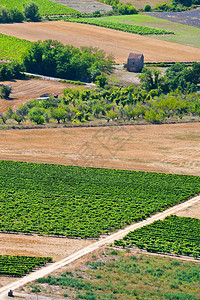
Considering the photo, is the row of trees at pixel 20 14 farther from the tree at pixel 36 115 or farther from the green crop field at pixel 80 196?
the green crop field at pixel 80 196

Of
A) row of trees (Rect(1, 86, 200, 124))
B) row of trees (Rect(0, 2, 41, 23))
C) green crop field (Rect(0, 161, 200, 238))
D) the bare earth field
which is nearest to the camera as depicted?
green crop field (Rect(0, 161, 200, 238))

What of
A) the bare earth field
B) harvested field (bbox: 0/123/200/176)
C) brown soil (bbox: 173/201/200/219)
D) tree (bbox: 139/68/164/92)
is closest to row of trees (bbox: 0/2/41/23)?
the bare earth field

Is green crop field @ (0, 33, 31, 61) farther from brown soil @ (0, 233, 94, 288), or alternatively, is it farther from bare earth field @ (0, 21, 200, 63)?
brown soil @ (0, 233, 94, 288)

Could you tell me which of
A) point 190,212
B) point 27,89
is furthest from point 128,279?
point 27,89

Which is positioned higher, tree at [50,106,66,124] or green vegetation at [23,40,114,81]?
green vegetation at [23,40,114,81]

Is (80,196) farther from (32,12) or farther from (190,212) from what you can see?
(32,12)

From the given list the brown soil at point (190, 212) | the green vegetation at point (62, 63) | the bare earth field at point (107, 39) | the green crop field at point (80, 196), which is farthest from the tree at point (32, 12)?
the brown soil at point (190, 212)

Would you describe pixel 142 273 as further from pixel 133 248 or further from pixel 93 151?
pixel 93 151
